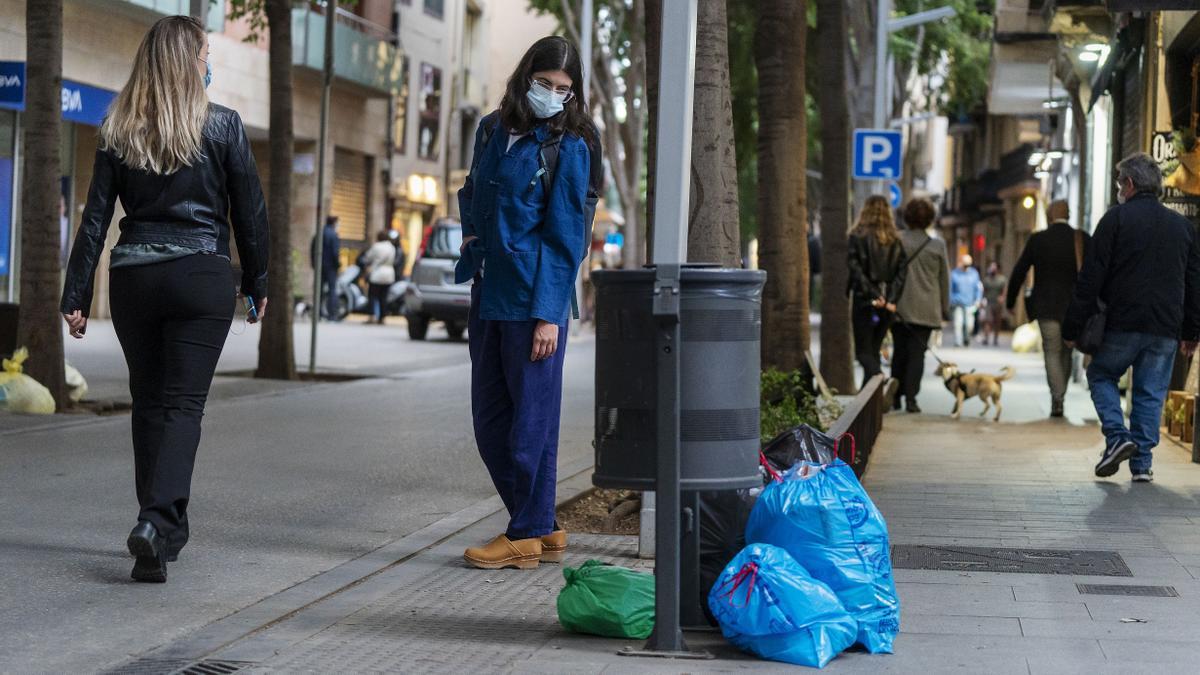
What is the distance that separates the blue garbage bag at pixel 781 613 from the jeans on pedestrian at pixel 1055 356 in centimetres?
1043

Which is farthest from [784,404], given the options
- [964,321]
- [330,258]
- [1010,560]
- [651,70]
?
[964,321]

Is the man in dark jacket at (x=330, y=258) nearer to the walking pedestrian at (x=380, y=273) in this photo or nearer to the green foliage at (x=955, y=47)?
the walking pedestrian at (x=380, y=273)

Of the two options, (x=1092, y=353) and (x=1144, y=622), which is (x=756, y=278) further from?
(x=1092, y=353)

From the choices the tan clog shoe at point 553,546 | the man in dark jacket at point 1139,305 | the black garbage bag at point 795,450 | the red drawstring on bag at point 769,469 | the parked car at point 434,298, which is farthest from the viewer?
the parked car at point 434,298

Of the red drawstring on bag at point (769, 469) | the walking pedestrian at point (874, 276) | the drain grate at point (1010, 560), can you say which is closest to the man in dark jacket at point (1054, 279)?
the walking pedestrian at point (874, 276)

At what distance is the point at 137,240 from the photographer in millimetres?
6457

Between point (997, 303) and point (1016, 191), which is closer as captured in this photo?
point (997, 303)

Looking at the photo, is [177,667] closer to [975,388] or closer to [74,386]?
[74,386]

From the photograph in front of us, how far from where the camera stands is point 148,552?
6.28 meters

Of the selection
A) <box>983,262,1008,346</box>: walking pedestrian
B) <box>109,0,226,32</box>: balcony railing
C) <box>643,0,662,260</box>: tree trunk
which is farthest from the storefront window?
<box>643,0,662,260</box>: tree trunk

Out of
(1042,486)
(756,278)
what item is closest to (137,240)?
(756,278)

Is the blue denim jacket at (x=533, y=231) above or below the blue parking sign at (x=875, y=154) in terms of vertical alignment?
below

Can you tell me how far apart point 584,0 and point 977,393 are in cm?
1835

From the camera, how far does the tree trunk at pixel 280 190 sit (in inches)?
674
